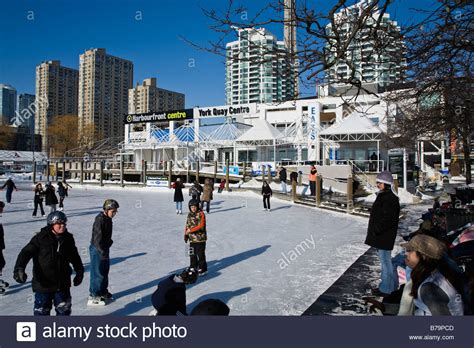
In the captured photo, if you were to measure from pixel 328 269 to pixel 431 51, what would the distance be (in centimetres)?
368

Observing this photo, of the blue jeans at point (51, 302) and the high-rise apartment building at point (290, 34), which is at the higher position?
the high-rise apartment building at point (290, 34)

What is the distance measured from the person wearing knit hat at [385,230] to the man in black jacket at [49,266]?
3522 millimetres

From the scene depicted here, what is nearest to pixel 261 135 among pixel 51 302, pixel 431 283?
pixel 51 302

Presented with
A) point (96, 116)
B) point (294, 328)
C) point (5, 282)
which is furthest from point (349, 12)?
point (96, 116)

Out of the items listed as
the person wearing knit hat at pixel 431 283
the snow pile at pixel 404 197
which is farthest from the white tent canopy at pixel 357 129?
the person wearing knit hat at pixel 431 283

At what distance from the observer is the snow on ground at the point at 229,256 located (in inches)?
187

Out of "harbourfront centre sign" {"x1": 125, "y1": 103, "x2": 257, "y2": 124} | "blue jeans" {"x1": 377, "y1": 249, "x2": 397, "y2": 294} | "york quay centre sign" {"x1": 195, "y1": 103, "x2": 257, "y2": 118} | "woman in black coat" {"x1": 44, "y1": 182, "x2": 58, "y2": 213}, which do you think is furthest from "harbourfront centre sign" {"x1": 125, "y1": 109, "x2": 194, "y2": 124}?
"blue jeans" {"x1": 377, "y1": 249, "x2": 397, "y2": 294}

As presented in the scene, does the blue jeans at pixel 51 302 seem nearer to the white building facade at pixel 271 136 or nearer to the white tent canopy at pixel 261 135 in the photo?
the white building facade at pixel 271 136

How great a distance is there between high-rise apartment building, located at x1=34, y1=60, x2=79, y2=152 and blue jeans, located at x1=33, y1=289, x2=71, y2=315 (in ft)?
269

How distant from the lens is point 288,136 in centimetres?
2998

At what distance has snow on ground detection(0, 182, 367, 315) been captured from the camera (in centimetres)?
474

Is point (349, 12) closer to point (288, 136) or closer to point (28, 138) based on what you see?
point (288, 136)

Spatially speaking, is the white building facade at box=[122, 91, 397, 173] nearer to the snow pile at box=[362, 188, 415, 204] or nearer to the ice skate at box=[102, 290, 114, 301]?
the snow pile at box=[362, 188, 415, 204]

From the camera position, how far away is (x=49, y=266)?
345 centimetres
